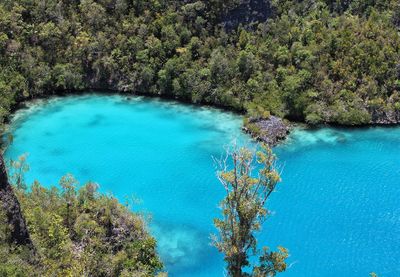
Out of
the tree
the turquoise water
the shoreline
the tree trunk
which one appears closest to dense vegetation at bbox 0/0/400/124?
the shoreline

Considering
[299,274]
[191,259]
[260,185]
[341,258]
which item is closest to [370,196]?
[341,258]

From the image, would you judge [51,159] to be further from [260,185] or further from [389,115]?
[389,115]

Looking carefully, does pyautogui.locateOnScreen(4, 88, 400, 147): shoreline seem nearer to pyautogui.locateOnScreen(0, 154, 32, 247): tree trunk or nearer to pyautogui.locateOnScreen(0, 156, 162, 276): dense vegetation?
pyautogui.locateOnScreen(0, 156, 162, 276): dense vegetation

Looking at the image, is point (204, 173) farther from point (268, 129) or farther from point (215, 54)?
point (215, 54)

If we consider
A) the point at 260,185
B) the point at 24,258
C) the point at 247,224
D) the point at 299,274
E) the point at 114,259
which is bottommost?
the point at 299,274

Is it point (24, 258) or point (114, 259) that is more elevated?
point (24, 258)

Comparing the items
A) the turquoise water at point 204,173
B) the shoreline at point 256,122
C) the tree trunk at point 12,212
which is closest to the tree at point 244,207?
the turquoise water at point 204,173
